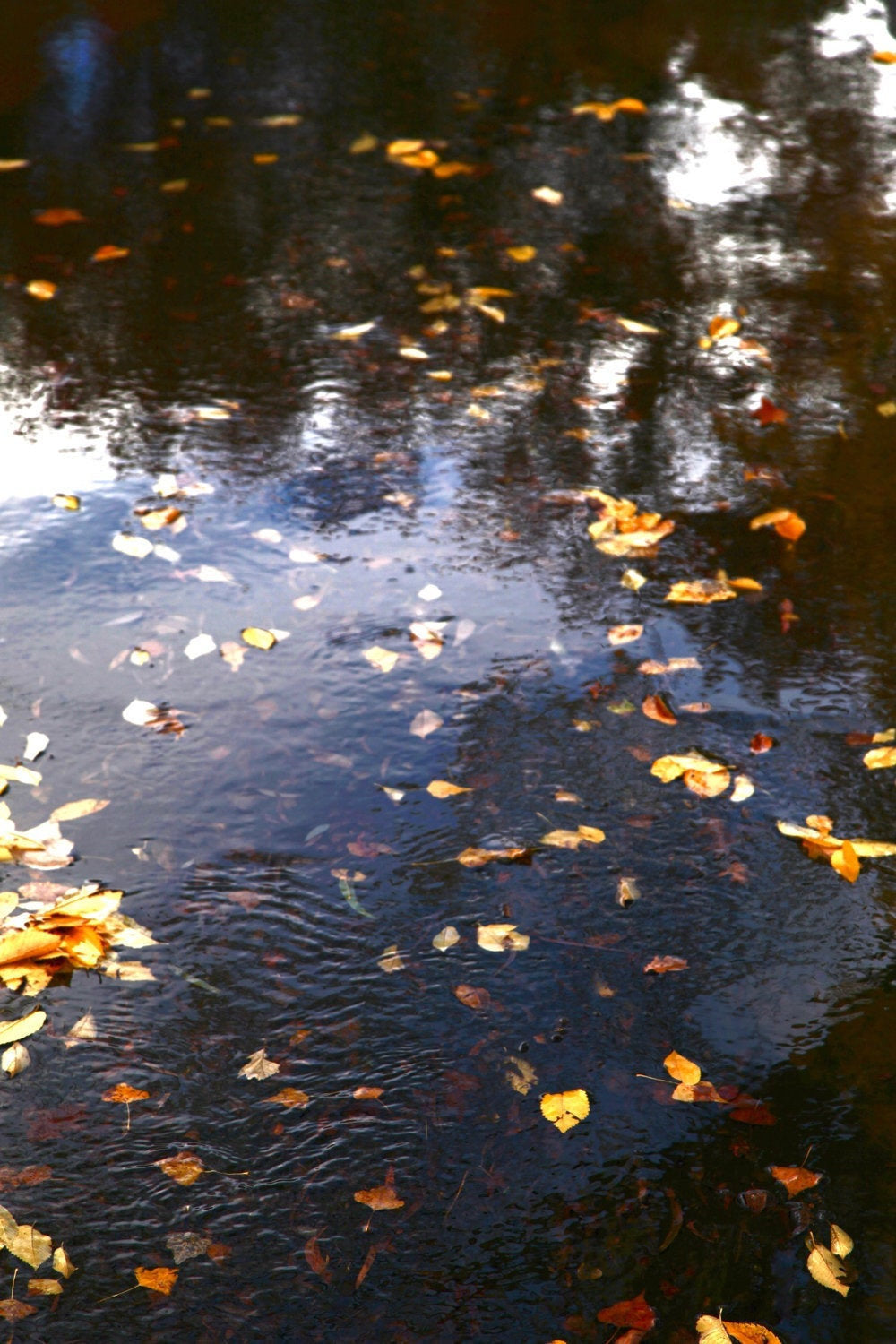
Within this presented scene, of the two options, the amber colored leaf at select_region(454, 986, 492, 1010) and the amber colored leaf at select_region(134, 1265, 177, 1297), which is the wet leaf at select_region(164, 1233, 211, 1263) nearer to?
the amber colored leaf at select_region(134, 1265, 177, 1297)

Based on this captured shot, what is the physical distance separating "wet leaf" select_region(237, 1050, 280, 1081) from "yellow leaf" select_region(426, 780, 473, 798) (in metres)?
0.88

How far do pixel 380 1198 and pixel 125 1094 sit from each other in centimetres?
60

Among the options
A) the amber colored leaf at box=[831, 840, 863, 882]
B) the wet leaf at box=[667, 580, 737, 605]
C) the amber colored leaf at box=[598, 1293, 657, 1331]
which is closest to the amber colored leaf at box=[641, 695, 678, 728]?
the wet leaf at box=[667, 580, 737, 605]

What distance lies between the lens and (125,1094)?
2.46 meters

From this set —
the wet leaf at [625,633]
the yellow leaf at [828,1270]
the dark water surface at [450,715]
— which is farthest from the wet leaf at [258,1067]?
the wet leaf at [625,633]

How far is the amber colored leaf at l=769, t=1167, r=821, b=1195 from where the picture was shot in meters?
2.33

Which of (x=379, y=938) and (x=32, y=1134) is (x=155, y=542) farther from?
(x=32, y=1134)

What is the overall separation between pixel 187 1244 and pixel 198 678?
1.70m

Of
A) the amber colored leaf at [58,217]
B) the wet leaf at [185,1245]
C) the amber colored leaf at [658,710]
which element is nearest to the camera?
the wet leaf at [185,1245]

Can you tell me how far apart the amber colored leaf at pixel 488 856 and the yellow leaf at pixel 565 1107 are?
0.66 metres

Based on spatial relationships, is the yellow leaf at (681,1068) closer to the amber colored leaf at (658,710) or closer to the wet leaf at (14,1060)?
the amber colored leaf at (658,710)

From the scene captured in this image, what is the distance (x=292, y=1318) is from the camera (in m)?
2.11

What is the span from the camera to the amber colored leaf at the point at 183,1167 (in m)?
2.32

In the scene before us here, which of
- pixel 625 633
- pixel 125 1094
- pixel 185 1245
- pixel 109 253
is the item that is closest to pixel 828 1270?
pixel 185 1245
